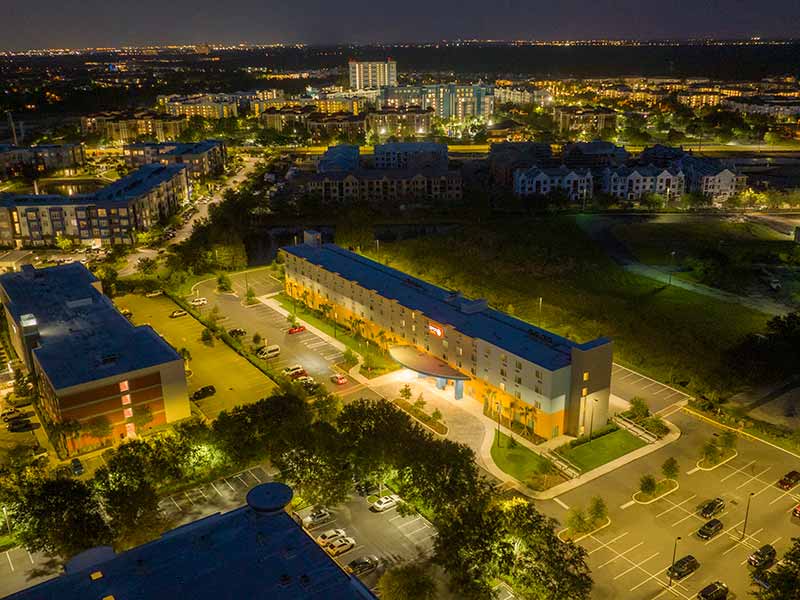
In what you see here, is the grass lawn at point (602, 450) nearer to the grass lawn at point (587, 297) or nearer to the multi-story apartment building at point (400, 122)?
the grass lawn at point (587, 297)

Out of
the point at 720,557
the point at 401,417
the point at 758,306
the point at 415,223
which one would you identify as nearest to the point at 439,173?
the point at 415,223

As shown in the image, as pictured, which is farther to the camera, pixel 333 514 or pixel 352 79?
pixel 352 79

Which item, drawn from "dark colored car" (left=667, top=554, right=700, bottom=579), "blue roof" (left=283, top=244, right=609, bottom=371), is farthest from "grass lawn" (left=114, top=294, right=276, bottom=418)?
"dark colored car" (left=667, top=554, right=700, bottom=579)

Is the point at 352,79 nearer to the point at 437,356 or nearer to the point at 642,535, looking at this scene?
the point at 437,356

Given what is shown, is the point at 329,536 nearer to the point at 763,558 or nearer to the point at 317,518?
the point at 317,518

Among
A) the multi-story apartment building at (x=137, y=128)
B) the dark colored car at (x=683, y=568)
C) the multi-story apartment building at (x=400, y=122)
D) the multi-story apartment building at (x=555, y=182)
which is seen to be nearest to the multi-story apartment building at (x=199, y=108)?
Answer: the multi-story apartment building at (x=137, y=128)

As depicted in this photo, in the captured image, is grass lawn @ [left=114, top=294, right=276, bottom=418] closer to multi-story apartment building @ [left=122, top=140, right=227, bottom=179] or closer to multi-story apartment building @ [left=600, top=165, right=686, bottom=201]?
multi-story apartment building @ [left=122, top=140, right=227, bottom=179]

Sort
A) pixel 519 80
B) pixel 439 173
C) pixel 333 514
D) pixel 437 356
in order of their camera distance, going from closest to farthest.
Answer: pixel 333 514
pixel 437 356
pixel 439 173
pixel 519 80
